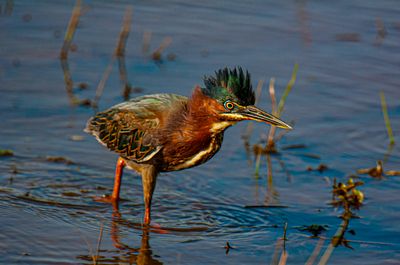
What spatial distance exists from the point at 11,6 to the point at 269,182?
551cm

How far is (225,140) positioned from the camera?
9289mm

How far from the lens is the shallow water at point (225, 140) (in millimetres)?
7055

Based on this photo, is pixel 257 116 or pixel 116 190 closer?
pixel 257 116

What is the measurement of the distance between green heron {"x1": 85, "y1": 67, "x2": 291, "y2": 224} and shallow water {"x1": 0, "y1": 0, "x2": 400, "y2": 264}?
0.49m

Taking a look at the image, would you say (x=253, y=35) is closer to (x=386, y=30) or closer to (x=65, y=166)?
(x=386, y=30)

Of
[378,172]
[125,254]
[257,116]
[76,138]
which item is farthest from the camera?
[76,138]

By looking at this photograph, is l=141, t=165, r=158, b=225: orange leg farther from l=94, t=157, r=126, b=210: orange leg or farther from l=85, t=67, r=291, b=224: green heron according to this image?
l=94, t=157, r=126, b=210: orange leg

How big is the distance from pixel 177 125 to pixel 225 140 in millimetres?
1995

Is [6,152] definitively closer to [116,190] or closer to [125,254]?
[116,190]

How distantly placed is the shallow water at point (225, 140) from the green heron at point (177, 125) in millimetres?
492

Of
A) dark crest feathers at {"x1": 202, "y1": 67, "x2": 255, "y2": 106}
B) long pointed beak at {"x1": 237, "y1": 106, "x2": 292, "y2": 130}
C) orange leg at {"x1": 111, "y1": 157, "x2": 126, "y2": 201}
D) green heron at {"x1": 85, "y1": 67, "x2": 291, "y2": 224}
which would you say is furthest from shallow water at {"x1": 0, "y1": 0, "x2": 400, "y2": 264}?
dark crest feathers at {"x1": 202, "y1": 67, "x2": 255, "y2": 106}

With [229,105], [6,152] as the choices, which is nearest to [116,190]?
[6,152]

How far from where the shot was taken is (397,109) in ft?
33.5

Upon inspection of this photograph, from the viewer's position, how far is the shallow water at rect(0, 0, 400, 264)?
7.05m
